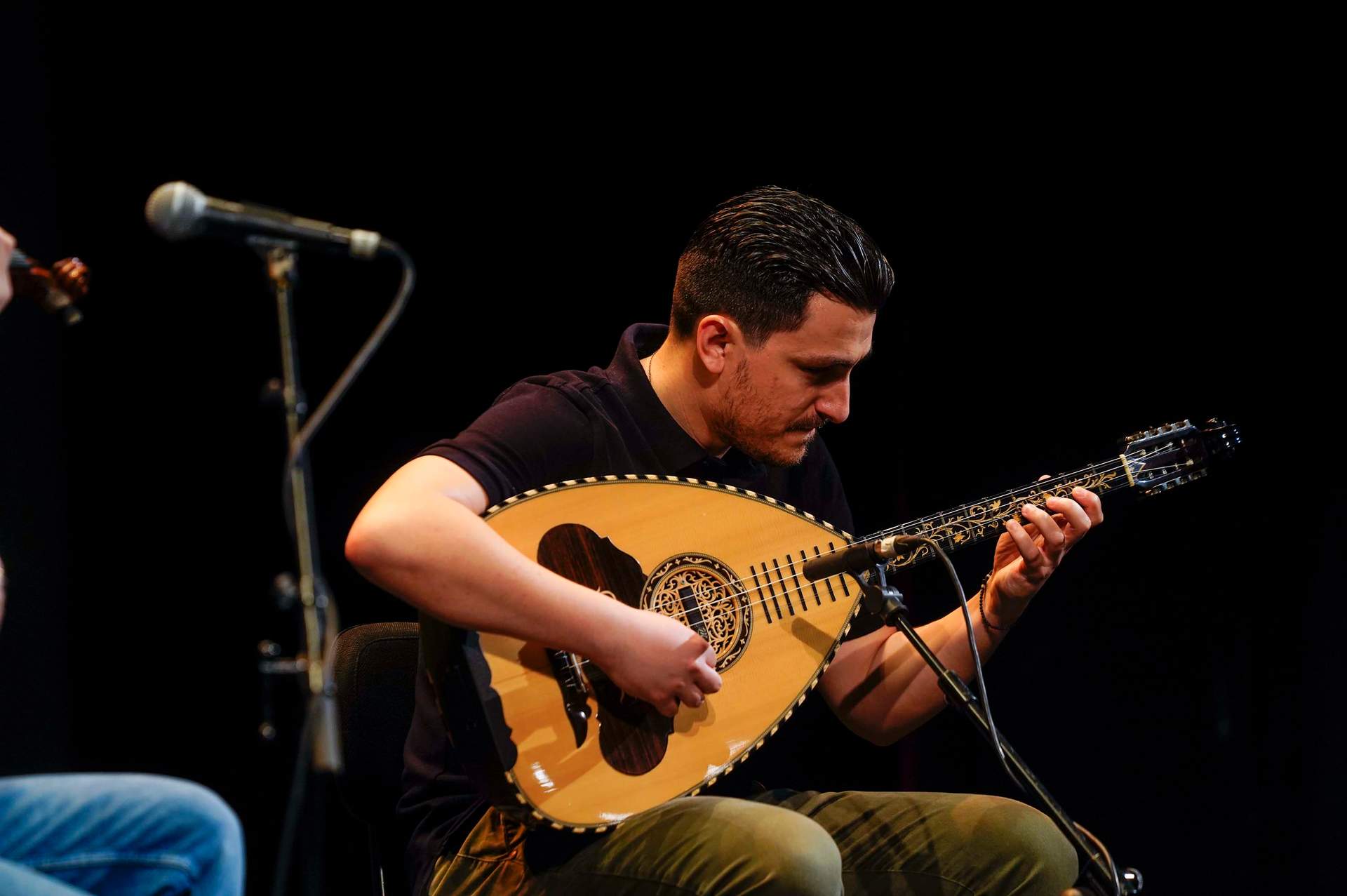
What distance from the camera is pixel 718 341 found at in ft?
7.22

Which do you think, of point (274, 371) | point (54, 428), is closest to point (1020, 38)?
point (274, 371)

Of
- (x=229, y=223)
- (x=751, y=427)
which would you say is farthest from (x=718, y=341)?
(x=229, y=223)

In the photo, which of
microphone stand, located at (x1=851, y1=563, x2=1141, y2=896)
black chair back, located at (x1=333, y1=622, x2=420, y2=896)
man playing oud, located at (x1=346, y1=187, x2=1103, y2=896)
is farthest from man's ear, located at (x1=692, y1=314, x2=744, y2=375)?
black chair back, located at (x1=333, y1=622, x2=420, y2=896)

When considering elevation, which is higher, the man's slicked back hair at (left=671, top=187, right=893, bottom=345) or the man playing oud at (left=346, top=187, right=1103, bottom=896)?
the man's slicked back hair at (left=671, top=187, right=893, bottom=345)

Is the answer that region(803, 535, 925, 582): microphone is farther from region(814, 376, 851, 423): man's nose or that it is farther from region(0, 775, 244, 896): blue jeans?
region(0, 775, 244, 896): blue jeans

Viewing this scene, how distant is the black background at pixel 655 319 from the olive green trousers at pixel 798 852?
3.51 ft

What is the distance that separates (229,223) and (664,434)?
1.13 m

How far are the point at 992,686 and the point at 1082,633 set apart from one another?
0.28 metres

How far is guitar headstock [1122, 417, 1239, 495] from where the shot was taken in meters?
2.08

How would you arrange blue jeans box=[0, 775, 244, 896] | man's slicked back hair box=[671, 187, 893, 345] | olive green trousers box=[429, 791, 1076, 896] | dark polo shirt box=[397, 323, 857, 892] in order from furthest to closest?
man's slicked back hair box=[671, 187, 893, 345], dark polo shirt box=[397, 323, 857, 892], olive green trousers box=[429, 791, 1076, 896], blue jeans box=[0, 775, 244, 896]

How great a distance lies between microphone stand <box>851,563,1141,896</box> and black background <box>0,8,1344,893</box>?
1.47 m

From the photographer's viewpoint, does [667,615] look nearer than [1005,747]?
No

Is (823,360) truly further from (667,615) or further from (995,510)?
(667,615)

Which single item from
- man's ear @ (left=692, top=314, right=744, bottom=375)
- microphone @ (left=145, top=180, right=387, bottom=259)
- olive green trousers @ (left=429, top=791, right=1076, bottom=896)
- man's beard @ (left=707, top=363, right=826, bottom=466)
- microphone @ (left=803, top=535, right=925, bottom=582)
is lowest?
olive green trousers @ (left=429, top=791, right=1076, bottom=896)
